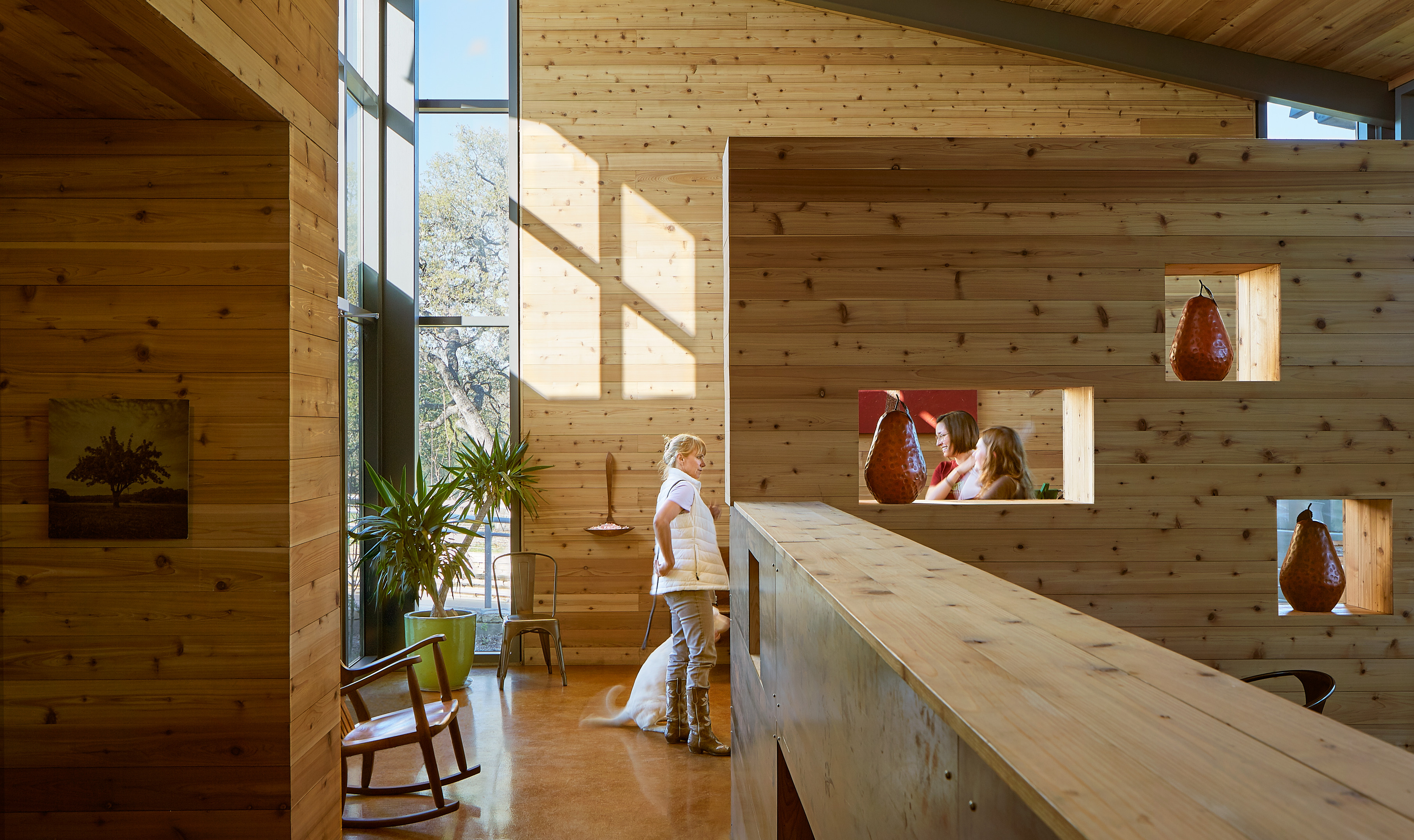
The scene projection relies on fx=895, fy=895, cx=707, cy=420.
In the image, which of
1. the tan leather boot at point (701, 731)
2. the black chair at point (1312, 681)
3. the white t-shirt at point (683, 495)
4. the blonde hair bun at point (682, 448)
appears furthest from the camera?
the blonde hair bun at point (682, 448)

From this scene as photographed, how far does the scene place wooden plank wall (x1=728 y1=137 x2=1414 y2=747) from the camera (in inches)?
117

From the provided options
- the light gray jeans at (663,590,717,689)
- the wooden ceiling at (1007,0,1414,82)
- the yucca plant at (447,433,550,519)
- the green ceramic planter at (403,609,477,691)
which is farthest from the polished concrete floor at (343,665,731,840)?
the wooden ceiling at (1007,0,1414,82)

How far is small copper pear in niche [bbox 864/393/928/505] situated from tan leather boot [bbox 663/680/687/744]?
2.23 m

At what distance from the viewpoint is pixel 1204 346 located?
9.84 feet

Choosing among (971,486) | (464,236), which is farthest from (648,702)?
(464,236)

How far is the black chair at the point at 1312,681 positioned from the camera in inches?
108

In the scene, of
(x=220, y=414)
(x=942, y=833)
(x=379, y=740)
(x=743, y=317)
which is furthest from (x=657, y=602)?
(x=942, y=833)

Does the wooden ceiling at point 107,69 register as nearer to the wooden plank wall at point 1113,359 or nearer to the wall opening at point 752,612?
the wooden plank wall at point 1113,359

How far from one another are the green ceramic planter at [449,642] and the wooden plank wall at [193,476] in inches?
124

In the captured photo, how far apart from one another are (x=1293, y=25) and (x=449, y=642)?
6.52m

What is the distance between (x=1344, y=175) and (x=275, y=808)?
12.6 feet

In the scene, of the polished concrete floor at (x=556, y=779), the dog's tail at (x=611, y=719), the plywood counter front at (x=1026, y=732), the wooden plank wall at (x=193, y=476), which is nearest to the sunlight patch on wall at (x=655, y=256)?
the dog's tail at (x=611, y=719)

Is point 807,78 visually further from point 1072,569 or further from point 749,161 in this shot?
point 1072,569

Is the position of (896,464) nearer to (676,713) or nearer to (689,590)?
(689,590)
